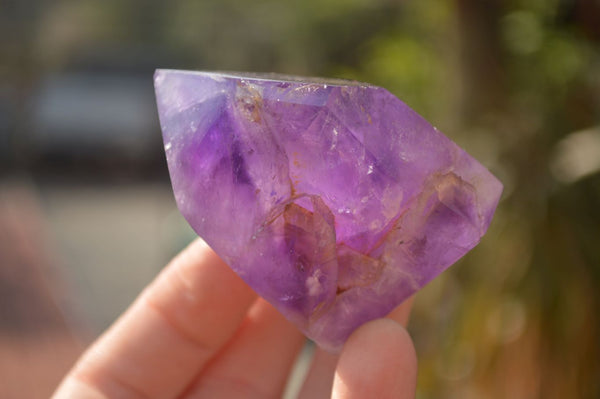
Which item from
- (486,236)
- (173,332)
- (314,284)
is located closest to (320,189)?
(314,284)

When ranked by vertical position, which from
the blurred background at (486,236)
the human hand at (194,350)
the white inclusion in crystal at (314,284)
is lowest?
the blurred background at (486,236)

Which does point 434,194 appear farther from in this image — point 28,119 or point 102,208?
point 28,119

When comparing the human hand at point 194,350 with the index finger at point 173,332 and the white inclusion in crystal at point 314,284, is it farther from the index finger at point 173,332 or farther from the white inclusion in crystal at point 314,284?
the white inclusion in crystal at point 314,284

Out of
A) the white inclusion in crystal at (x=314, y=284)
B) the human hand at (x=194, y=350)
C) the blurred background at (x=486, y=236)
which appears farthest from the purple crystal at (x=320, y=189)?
the blurred background at (x=486, y=236)

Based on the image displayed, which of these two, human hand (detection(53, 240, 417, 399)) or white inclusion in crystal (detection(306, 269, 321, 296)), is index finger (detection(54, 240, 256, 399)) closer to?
human hand (detection(53, 240, 417, 399))

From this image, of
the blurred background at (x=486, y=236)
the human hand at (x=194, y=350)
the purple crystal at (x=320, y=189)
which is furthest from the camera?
the blurred background at (x=486, y=236)

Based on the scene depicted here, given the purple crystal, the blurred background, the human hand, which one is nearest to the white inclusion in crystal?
the purple crystal

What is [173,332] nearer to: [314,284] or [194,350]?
[194,350]
